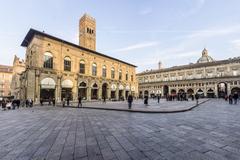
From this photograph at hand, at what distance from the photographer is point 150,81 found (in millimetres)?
59875

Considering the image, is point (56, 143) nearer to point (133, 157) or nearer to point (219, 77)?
point (133, 157)

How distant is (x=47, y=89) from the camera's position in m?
22.0

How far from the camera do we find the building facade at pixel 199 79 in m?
41.2

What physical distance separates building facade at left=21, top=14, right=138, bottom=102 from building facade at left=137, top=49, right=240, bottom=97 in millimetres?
23787

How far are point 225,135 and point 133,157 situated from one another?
153 inches

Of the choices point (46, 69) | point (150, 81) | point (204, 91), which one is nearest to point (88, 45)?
point (46, 69)

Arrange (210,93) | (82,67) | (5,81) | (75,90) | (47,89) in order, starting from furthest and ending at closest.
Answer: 1. (5,81)
2. (210,93)
3. (82,67)
4. (75,90)
5. (47,89)

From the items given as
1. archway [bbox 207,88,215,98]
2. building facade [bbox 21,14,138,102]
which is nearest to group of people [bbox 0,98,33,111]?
building facade [bbox 21,14,138,102]

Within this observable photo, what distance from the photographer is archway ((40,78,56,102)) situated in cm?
2141

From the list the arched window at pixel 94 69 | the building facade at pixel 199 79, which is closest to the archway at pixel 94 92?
the arched window at pixel 94 69

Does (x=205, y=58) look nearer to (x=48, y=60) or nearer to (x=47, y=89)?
(x=48, y=60)

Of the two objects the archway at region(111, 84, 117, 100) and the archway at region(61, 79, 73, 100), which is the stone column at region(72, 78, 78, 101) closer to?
the archway at region(61, 79, 73, 100)

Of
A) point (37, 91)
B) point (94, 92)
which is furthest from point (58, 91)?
point (94, 92)

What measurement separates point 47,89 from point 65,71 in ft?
15.0
